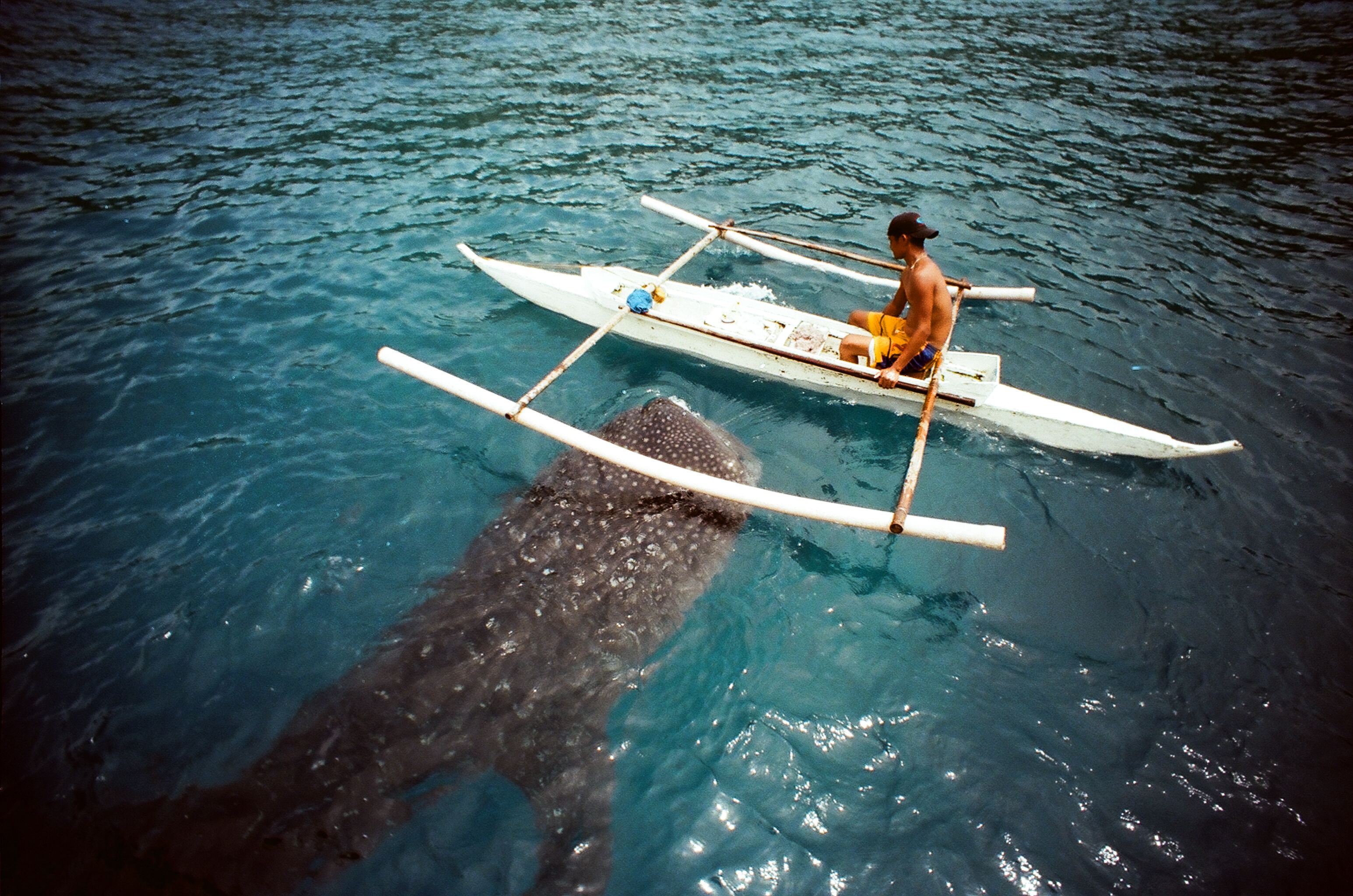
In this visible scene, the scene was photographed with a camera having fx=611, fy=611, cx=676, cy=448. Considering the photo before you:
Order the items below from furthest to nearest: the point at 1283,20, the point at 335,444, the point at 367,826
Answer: the point at 1283,20 → the point at 335,444 → the point at 367,826

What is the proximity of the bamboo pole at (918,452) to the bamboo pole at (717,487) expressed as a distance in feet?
0.21

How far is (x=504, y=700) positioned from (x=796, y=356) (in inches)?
158

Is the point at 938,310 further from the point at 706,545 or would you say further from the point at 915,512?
the point at 706,545

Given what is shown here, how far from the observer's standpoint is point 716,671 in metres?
4.56

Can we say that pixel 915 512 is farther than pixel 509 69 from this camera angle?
No

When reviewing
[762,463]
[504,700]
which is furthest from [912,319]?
[504,700]

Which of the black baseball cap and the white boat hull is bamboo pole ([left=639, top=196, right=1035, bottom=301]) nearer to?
the white boat hull

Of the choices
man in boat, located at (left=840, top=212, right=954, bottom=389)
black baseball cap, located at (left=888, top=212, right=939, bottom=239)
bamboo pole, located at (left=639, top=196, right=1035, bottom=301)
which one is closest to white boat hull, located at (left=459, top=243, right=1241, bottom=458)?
man in boat, located at (left=840, top=212, right=954, bottom=389)

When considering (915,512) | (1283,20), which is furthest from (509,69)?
(1283,20)

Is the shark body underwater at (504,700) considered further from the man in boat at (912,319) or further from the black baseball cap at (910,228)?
the black baseball cap at (910,228)

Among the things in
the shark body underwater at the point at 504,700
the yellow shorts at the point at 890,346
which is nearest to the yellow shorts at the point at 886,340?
the yellow shorts at the point at 890,346

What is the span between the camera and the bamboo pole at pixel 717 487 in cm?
411

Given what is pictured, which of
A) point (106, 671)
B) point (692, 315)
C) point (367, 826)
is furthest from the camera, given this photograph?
point (692, 315)

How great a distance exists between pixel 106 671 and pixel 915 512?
6.62 m
